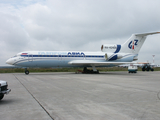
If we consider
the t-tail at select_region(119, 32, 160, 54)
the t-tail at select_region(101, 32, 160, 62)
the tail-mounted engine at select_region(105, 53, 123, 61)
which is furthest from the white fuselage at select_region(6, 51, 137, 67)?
the t-tail at select_region(119, 32, 160, 54)

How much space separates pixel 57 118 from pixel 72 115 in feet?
1.73

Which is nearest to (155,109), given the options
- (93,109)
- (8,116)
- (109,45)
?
(93,109)

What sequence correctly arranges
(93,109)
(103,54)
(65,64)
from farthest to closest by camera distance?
(103,54) → (65,64) → (93,109)

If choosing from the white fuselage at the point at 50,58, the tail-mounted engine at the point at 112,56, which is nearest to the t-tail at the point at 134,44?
the tail-mounted engine at the point at 112,56

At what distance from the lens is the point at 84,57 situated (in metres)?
31.5

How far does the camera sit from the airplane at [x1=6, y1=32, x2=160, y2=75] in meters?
28.6

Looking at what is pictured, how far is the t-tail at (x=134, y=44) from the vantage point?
32.4 m

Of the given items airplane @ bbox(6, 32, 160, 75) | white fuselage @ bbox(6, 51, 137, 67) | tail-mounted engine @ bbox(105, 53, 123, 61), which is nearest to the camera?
white fuselage @ bbox(6, 51, 137, 67)

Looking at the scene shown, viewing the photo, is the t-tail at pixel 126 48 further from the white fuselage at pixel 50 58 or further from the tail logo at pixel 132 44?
the white fuselage at pixel 50 58

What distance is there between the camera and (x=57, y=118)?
16.6ft

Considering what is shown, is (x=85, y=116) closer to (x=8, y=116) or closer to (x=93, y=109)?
(x=93, y=109)

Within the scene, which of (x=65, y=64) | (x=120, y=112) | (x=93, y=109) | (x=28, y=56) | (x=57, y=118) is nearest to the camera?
(x=57, y=118)

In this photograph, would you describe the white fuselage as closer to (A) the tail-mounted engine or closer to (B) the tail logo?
(A) the tail-mounted engine

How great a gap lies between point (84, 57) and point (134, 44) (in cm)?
955
